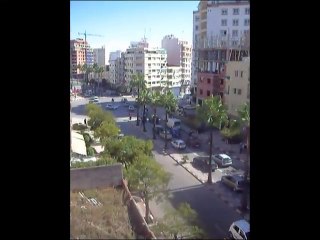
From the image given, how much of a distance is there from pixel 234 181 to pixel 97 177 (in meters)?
1.91

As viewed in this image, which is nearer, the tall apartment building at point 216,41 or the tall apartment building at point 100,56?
the tall apartment building at point 216,41

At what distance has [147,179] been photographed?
4.39 m

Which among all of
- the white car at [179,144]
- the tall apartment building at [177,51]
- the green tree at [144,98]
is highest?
the tall apartment building at [177,51]

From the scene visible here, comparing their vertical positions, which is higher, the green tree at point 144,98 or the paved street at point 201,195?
the green tree at point 144,98

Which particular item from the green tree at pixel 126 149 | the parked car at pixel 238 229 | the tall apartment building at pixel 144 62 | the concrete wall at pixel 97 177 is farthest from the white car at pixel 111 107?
the parked car at pixel 238 229

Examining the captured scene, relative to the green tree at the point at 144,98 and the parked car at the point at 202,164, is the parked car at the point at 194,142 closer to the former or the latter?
the parked car at the point at 202,164

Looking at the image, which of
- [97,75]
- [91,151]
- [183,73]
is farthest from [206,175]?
[183,73]

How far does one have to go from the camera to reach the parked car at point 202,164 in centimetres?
557

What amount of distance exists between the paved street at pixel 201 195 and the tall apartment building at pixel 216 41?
177cm

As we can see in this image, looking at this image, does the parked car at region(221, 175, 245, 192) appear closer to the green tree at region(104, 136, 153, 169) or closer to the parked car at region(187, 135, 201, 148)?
the green tree at region(104, 136, 153, 169)

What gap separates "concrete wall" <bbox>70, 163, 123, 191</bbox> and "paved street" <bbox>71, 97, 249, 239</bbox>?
62cm
